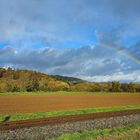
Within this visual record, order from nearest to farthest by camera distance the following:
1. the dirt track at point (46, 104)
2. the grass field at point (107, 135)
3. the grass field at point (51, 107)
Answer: the grass field at point (107, 135) → the grass field at point (51, 107) → the dirt track at point (46, 104)

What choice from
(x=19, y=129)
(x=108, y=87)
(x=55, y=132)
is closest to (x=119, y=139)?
(x=55, y=132)

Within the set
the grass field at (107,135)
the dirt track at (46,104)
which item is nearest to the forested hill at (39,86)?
the dirt track at (46,104)

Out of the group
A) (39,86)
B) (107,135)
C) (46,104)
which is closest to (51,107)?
(46,104)

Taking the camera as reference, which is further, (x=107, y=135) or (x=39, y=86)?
(x=39, y=86)

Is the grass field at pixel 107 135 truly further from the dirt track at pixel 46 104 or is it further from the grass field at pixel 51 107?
the dirt track at pixel 46 104

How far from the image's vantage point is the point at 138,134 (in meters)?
17.9

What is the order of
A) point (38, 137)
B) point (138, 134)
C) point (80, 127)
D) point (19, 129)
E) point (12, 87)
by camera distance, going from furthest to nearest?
point (12, 87) < point (80, 127) < point (19, 129) < point (138, 134) < point (38, 137)

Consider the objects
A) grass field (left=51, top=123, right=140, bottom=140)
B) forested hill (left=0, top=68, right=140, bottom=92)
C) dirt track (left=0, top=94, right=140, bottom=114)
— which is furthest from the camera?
forested hill (left=0, top=68, right=140, bottom=92)

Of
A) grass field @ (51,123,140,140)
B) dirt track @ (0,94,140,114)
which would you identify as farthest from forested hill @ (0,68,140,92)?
grass field @ (51,123,140,140)

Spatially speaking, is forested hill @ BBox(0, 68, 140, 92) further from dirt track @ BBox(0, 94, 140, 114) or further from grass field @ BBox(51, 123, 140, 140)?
grass field @ BBox(51, 123, 140, 140)

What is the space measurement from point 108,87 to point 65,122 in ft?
367

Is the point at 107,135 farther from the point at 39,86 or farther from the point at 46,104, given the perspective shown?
the point at 39,86

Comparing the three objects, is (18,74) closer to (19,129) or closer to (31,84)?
(31,84)

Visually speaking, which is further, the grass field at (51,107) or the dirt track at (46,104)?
the dirt track at (46,104)
